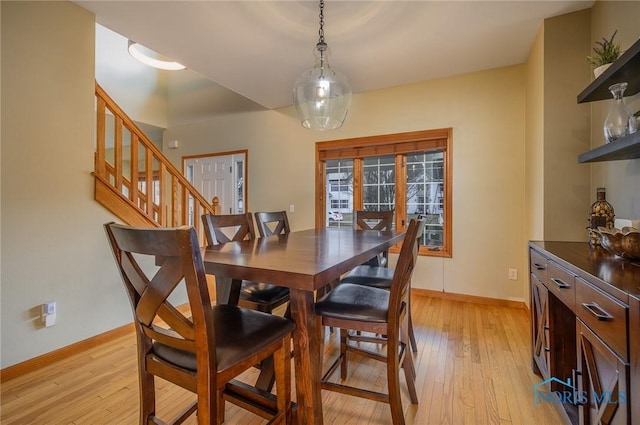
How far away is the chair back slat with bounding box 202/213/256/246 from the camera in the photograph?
192 centimetres

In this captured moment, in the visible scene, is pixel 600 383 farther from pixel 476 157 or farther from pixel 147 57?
pixel 147 57

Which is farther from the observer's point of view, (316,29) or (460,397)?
(316,29)

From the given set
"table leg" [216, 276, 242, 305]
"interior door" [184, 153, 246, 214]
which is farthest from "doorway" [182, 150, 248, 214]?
"table leg" [216, 276, 242, 305]

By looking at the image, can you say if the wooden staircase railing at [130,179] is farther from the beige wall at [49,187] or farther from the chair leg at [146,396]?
the chair leg at [146,396]

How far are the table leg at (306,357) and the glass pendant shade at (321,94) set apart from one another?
1.58 m

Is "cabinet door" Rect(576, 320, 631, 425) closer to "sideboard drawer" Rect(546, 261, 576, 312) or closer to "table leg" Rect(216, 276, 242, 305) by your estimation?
"sideboard drawer" Rect(546, 261, 576, 312)

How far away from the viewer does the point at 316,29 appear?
2.46 m

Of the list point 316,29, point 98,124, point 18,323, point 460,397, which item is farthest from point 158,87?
point 460,397

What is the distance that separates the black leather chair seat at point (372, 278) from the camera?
6.56ft

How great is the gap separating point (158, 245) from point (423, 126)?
3367 millimetres

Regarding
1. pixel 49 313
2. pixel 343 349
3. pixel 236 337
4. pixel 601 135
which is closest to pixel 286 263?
pixel 236 337

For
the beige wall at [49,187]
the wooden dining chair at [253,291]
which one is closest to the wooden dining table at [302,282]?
the wooden dining chair at [253,291]

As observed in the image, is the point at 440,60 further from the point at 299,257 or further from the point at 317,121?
the point at 299,257

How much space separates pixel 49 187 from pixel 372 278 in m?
2.39
